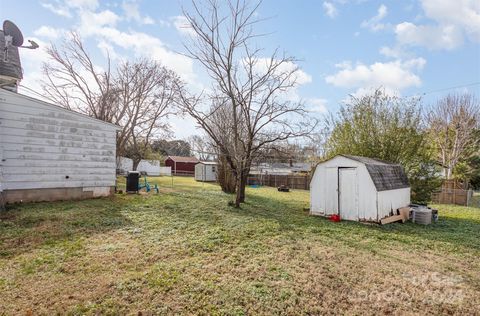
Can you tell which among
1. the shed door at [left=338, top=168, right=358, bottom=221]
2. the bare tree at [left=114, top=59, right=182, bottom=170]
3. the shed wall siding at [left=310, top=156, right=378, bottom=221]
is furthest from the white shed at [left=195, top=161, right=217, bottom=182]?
the shed door at [left=338, top=168, right=358, bottom=221]

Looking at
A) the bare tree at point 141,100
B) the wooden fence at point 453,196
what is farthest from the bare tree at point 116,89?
the wooden fence at point 453,196

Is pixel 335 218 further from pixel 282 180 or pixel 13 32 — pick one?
pixel 282 180

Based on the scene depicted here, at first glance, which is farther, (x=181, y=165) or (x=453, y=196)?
(x=181, y=165)

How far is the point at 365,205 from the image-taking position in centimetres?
842

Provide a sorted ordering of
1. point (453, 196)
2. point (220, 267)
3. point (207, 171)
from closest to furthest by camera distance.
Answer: point (220, 267) < point (453, 196) < point (207, 171)

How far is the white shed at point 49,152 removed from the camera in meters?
7.80

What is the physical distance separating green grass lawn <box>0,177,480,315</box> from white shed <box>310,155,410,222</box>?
112 cm

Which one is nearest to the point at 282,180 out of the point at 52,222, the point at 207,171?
the point at 207,171

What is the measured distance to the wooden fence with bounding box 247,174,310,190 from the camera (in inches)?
917

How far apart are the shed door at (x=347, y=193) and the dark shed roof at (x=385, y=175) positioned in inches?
19.6

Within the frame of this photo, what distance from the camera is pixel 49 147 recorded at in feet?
28.0

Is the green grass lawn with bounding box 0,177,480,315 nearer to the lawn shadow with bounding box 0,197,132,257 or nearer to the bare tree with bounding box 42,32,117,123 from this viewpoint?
the lawn shadow with bounding box 0,197,132,257

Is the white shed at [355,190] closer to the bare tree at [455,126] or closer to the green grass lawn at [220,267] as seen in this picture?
the green grass lawn at [220,267]

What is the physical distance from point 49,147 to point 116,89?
38.7 feet
